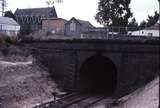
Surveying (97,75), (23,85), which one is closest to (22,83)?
(23,85)

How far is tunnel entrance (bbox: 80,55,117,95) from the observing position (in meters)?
42.1

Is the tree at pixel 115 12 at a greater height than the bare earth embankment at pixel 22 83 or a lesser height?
greater

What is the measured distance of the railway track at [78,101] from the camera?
31291 mm

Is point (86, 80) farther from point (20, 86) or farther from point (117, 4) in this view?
point (117, 4)

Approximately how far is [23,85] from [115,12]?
4219 centimetres

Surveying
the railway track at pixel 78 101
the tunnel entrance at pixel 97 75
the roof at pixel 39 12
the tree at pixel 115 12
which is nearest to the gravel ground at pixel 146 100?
the railway track at pixel 78 101

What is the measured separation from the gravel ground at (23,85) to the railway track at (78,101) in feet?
4.81

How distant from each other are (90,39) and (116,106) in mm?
11212

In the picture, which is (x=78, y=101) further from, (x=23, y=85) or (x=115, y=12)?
(x=115, y=12)

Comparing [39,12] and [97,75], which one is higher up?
[39,12]

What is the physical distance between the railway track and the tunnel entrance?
8.62 ft

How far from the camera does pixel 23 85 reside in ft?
109

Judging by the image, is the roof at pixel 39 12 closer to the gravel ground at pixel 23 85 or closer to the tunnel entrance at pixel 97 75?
the tunnel entrance at pixel 97 75

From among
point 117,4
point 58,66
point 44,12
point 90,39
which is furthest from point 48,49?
point 44,12
